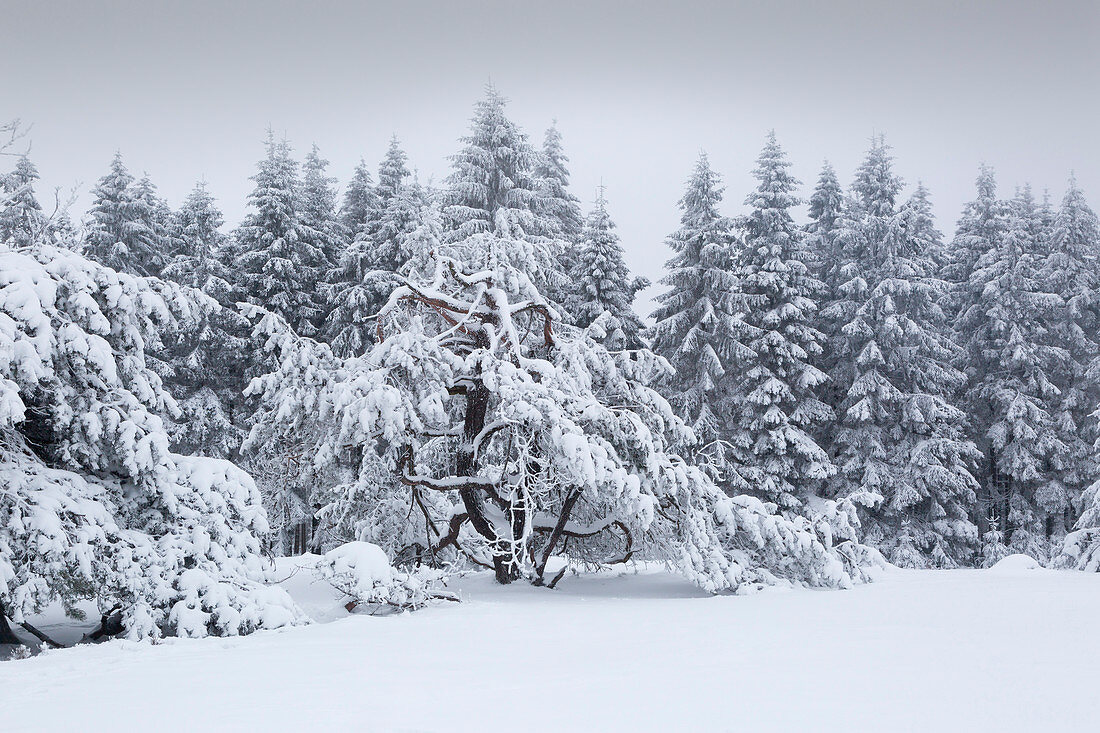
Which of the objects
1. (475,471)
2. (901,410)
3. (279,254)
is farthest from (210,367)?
(901,410)

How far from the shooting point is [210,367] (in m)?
19.3

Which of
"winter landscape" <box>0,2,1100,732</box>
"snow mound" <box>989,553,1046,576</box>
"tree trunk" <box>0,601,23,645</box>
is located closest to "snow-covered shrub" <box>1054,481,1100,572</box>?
"winter landscape" <box>0,2,1100,732</box>

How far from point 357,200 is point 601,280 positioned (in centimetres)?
807

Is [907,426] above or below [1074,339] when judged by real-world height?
below

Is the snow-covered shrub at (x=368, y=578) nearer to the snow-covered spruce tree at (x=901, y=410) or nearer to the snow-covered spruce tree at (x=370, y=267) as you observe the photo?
the snow-covered spruce tree at (x=370, y=267)

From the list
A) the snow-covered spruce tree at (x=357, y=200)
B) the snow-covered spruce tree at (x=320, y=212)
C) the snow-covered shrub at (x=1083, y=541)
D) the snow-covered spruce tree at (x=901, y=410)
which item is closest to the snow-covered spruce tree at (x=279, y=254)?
the snow-covered spruce tree at (x=320, y=212)

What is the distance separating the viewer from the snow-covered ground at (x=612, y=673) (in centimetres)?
372

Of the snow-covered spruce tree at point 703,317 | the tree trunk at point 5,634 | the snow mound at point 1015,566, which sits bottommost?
the snow mound at point 1015,566

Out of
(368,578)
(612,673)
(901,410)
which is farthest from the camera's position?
(901,410)

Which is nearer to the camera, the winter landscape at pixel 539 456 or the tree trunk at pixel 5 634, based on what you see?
the winter landscape at pixel 539 456

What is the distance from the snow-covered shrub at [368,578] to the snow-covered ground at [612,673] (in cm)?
25

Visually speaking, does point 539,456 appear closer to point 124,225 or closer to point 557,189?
point 124,225

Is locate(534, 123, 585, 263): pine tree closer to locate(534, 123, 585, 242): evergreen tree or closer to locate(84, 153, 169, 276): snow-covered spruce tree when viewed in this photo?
locate(534, 123, 585, 242): evergreen tree

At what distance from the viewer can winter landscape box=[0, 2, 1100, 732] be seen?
15.2 feet
